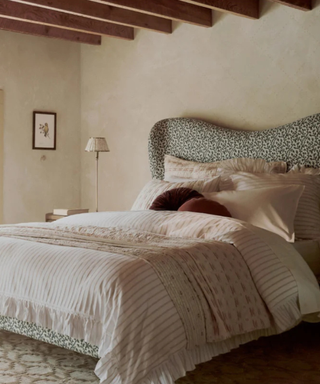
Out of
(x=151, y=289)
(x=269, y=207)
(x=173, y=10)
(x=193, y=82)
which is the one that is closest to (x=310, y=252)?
(x=269, y=207)

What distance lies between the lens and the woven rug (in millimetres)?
2938

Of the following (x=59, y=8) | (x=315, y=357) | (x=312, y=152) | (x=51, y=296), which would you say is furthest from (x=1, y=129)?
(x=315, y=357)

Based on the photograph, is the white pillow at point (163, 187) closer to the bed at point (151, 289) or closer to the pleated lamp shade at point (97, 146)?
the bed at point (151, 289)

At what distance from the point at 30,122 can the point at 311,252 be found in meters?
3.44

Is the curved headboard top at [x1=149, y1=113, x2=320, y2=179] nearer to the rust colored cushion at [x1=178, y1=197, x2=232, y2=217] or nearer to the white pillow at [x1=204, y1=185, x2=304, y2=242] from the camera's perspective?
the white pillow at [x1=204, y1=185, x2=304, y2=242]

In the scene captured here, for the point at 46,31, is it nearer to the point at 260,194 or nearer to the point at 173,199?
the point at 173,199

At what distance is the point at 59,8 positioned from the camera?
15.4 feet

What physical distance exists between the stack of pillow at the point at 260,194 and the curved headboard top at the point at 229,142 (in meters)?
0.10

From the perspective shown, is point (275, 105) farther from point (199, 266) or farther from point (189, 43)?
point (199, 266)

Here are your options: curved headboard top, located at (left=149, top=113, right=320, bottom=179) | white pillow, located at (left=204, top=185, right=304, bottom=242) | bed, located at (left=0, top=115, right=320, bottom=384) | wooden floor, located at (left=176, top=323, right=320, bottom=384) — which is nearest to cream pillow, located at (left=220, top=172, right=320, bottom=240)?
white pillow, located at (left=204, top=185, right=304, bottom=242)

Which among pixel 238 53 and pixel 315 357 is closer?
pixel 315 357

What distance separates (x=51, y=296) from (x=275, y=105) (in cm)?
272

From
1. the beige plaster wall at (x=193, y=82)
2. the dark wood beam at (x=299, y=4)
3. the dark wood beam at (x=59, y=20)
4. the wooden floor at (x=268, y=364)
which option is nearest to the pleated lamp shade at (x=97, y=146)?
the beige plaster wall at (x=193, y=82)

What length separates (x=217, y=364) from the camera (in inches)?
125
